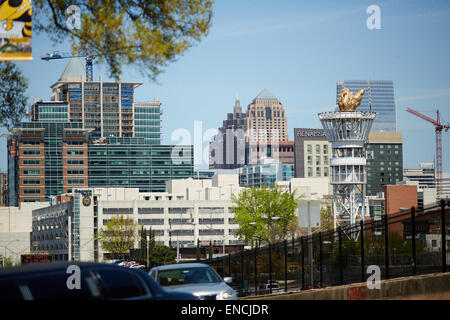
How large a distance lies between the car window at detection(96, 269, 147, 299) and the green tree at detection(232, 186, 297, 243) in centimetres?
8517

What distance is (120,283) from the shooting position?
10055mm

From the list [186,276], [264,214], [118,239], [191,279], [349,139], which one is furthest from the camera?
[118,239]

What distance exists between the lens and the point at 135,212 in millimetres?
142500

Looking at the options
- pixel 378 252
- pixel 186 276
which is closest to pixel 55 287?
pixel 186 276

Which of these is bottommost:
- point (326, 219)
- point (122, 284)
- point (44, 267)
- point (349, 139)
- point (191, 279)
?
point (326, 219)

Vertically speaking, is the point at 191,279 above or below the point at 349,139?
below

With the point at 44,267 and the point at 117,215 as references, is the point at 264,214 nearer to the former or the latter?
the point at 117,215

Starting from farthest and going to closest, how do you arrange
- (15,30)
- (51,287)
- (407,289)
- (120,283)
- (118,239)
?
1. (118,239)
2. (407,289)
3. (15,30)
4. (120,283)
5. (51,287)

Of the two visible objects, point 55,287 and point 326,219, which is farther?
point 326,219

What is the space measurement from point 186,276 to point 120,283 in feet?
26.3
